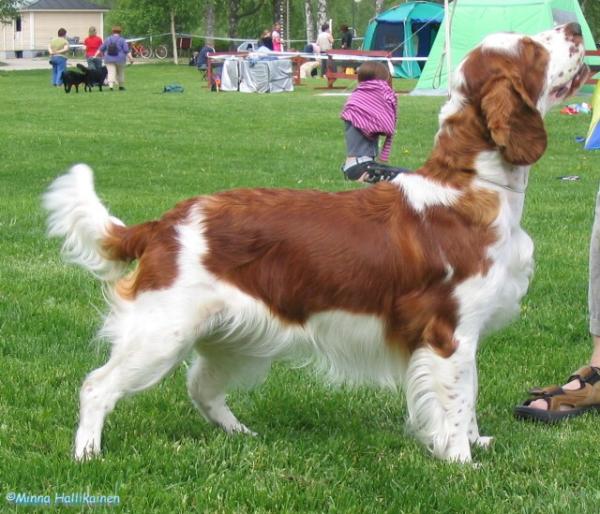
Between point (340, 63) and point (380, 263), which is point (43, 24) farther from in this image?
point (380, 263)

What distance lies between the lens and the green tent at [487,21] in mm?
26000

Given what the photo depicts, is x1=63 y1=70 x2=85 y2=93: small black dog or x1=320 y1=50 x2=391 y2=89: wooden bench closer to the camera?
x1=63 y1=70 x2=85 y2=93: small black dog

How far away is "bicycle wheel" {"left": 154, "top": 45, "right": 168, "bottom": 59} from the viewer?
63.1 meters

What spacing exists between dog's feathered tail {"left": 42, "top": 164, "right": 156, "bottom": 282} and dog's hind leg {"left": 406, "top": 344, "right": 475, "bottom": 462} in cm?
117

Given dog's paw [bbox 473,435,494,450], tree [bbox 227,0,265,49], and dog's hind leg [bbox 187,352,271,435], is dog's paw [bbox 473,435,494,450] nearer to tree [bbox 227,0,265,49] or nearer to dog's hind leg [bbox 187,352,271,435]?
dog's hind leg [bbox 187,352,271,435]

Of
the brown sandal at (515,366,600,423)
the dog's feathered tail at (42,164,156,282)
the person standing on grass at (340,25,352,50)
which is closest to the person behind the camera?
the dog's feathered tail at (42,164,156,282)

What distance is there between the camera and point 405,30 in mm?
39281

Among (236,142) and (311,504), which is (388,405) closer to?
(311,504)

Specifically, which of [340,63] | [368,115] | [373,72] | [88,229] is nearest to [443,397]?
[88,229]

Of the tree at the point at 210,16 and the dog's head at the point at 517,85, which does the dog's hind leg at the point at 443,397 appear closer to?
the dog's head at the point at 517,85

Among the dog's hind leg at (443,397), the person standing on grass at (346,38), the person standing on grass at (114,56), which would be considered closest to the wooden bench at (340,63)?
the person standing on grass at (114,56)

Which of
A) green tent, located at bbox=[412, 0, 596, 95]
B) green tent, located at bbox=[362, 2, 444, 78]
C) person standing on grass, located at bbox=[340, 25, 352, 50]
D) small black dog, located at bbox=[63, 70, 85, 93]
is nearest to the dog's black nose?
green tent, located at bbox=[412, 0, 596, 95]

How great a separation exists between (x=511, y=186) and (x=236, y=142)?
12.7 meters

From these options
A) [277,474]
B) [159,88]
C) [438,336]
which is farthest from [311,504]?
[159,88]
